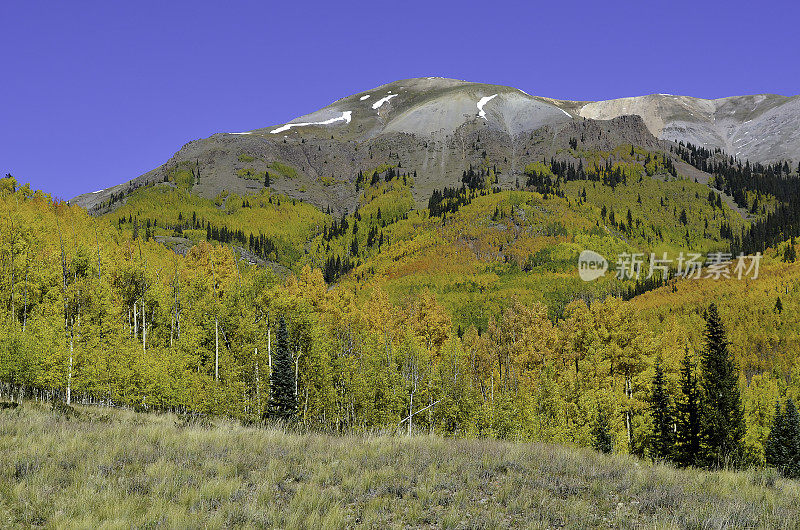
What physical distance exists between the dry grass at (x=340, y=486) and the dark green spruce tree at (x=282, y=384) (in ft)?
73.9

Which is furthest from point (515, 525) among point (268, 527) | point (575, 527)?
point (268, 527)

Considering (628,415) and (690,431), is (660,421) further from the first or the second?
(628,415)

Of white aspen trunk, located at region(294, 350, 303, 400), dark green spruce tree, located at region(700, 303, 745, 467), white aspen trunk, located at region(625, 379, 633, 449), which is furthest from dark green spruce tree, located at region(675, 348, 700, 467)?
white aspen trunk, located at region(294, 350, 303, 400)

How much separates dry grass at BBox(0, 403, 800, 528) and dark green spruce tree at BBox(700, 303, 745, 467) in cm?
2203

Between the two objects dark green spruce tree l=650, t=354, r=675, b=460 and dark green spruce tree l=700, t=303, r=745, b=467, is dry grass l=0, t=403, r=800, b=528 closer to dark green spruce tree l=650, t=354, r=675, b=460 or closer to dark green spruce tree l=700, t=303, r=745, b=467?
dark green spruce tree l=700, t=303, r=745, b=467

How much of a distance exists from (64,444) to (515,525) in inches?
401

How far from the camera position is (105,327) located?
132 ft

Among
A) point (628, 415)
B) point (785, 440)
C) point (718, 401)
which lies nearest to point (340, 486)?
point (628, 415)

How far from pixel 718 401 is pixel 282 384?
3052cm

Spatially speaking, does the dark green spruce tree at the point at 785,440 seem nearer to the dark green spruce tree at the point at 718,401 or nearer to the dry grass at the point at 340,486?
the dark green spruce tree at the point at 718,401

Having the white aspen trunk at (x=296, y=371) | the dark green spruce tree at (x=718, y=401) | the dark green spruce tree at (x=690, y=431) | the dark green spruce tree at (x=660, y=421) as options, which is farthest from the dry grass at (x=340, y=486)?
the white aspen trunk at (x=296, y=371)

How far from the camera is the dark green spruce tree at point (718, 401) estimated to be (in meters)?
32.3

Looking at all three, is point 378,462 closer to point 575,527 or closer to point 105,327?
point 575,527

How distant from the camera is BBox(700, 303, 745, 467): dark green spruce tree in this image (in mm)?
32281
